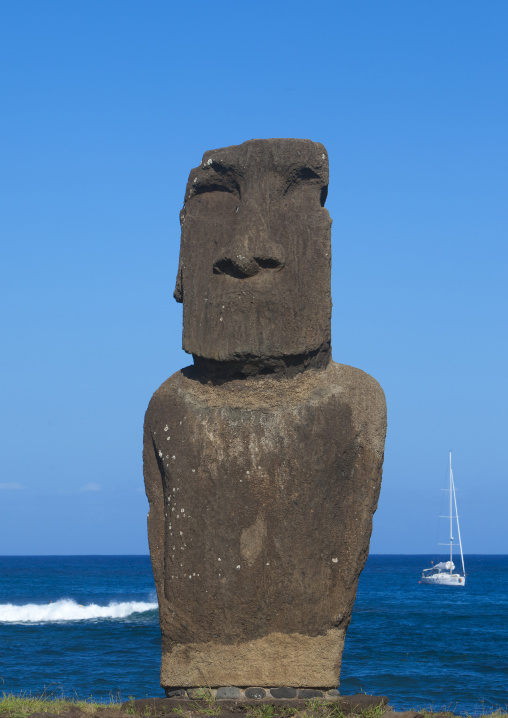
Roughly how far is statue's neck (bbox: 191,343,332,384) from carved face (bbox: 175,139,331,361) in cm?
8

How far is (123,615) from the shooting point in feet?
132

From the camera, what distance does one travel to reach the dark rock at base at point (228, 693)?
697 cm

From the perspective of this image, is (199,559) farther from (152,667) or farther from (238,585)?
(152,667)

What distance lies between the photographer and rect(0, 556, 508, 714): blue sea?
705 inches

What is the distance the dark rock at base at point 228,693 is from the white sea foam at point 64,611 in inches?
1297

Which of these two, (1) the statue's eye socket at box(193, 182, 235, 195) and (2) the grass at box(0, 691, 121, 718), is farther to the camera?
(1) the statue's eye socket at box(193, 182, 235, 195)

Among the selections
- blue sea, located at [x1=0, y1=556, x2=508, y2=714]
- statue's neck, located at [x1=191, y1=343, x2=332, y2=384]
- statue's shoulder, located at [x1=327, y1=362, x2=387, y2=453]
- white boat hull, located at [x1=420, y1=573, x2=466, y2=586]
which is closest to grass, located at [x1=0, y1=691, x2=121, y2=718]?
statue's neck, located at [x1=191, y1=343, x2=332, y2=384]

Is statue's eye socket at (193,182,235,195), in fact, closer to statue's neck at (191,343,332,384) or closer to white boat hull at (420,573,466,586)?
statue's neck at (191,343,332,384)

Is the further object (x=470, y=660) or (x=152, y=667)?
(x=470, y=660)

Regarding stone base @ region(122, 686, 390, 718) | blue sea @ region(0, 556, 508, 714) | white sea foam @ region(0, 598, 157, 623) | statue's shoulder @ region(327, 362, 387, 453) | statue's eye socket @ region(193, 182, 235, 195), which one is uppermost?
statue's eye socket @ region(193, 182, 235, 195)

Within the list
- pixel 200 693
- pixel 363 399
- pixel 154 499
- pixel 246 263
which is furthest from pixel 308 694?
pixel 246 263

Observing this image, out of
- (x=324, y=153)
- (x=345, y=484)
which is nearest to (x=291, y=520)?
(x=345, y=484)

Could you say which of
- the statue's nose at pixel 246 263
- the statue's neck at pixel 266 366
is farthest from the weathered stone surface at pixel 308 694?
the statue's nose at pixel 246 263

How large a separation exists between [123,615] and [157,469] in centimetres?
3471
